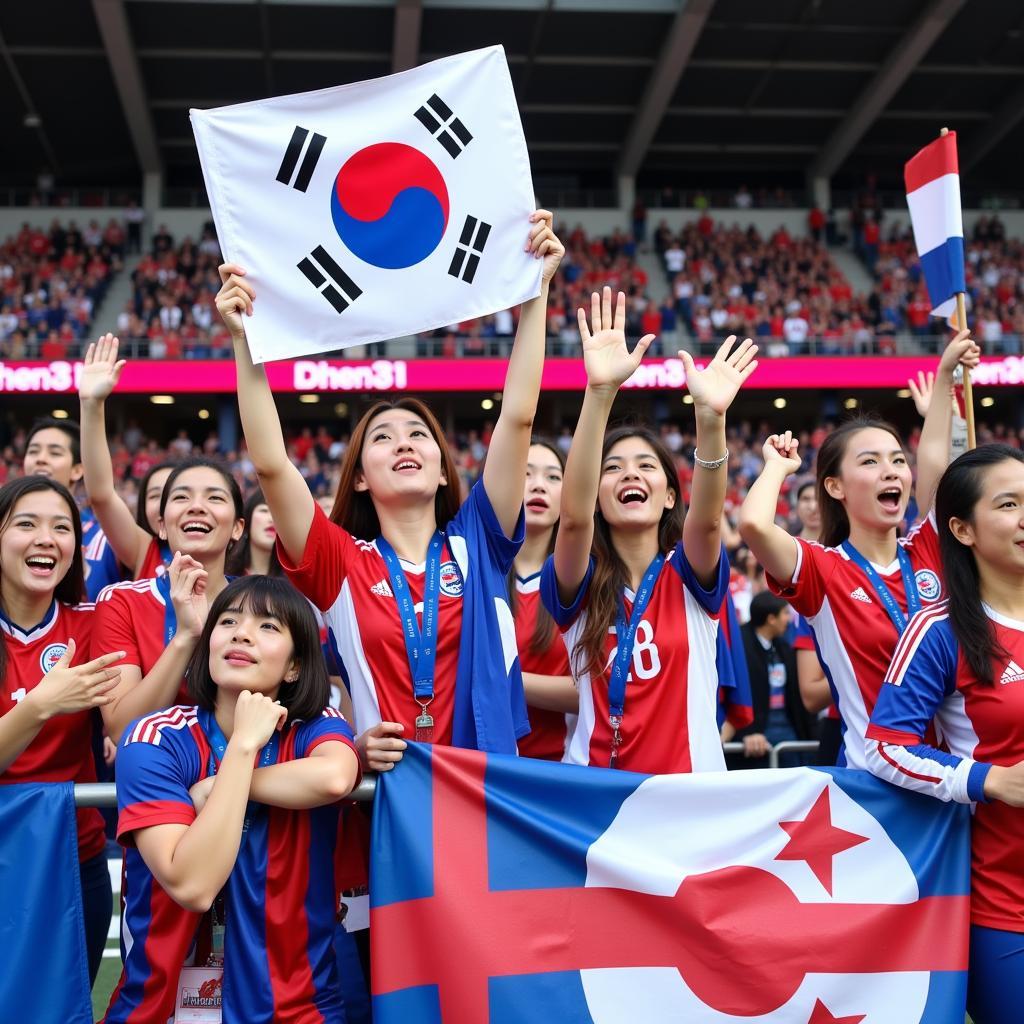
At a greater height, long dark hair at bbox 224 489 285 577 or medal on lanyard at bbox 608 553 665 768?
long dark hair at bbox 224 489 285 577

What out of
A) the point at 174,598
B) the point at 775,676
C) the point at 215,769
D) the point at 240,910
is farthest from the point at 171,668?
the point at 775,676

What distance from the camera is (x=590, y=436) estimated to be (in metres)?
2.95

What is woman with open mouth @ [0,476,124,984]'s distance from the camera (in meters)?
2.93

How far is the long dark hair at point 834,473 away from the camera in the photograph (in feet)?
11.7

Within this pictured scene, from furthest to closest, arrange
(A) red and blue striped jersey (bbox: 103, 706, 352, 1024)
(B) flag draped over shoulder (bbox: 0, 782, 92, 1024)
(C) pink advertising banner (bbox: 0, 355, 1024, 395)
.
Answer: (C) pink advertising banner (bbox: 0, 355, 1024, 395), (B) flag draped over shoulder (bbox: 0, 782, 92, 1024), (A) red and blue striped jersey (bbox: 103, 706, 352, 1024)

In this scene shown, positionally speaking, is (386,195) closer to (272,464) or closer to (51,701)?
(272,464)

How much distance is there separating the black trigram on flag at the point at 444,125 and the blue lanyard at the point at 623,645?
1.46 m

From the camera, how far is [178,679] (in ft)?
9.79

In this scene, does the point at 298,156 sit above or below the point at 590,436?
above

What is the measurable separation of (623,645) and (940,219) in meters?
2.45

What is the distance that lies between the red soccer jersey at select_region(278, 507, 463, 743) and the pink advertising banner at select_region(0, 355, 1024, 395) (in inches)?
807

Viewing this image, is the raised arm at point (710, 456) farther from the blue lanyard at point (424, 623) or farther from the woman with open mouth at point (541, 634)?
the blue lanyard at point (424, 623)

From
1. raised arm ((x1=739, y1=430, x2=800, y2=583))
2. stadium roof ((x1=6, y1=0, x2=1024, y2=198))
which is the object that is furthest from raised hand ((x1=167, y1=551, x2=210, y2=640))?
stadium roof ((x1=6, y1=0, x2=1024, y2=198))

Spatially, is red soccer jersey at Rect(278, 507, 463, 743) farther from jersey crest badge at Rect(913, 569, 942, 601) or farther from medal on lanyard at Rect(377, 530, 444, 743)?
jersey crest badge at Rect(913, 569, 942, 601)
